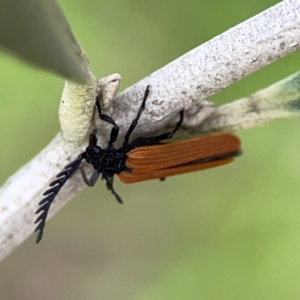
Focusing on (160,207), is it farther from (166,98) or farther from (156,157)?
(166,98)

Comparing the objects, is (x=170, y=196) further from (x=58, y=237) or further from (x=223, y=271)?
(x=58, y=237)

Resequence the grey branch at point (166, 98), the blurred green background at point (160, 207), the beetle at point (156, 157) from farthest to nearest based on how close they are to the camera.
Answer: the blurred green background at point (160, 207)
the beetle at point (156, 157)
the grey branch at point (166, 98)

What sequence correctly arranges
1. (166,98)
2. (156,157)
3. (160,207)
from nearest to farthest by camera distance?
(166,98)
(156,157)
(160,207)

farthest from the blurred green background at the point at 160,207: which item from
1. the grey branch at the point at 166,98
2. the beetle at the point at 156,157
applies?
the grey branch at the point at 166,98

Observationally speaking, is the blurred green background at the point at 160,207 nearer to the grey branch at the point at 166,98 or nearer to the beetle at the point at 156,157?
the beetle at the point at 156,157

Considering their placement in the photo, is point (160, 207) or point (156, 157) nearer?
point (156, 157)

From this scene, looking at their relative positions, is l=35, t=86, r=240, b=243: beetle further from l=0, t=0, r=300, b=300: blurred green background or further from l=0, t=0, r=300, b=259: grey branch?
l=0, t=0, r=300, b=300: blurred green background

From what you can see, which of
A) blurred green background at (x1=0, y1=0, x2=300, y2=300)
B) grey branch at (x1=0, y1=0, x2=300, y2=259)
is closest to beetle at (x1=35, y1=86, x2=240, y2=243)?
grey branch at (x1=0, y1=0, x2=300, y2=259)

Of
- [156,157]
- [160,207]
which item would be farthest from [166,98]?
[160,207]
